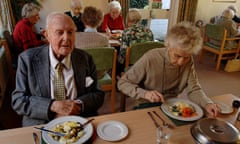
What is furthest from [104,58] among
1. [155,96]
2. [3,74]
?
[3,74]

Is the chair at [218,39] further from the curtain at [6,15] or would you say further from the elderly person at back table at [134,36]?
the curtain at [6,15]

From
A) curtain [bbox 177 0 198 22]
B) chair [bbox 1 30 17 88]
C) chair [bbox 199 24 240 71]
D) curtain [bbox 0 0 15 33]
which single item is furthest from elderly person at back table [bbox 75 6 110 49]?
curtain [bbox 177 0 198 22]

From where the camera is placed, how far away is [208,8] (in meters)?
4.99

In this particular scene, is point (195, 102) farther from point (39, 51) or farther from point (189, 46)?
point (39, 51)

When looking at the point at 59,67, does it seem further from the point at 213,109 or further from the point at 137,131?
the point at 213,109

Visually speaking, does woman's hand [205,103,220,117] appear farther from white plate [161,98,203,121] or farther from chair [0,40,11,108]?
chair [0,40,11,108]

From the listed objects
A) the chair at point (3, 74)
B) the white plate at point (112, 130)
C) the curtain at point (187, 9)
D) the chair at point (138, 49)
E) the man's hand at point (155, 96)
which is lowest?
the chair at point (3, 74)

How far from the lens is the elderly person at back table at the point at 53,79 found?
1.20 metres

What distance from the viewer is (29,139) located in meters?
0.92

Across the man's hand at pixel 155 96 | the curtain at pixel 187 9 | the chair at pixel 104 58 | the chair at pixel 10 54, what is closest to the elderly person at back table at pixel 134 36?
the chair at pixel 104 58

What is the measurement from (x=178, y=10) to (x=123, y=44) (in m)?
2.60

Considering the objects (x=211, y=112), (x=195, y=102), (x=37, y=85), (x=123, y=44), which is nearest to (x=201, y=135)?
(x=211, y=112)

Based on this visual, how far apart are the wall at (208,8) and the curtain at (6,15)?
408cm

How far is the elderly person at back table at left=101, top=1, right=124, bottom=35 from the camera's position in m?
3.61
